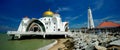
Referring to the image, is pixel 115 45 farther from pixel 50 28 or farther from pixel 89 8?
pixel 89 8

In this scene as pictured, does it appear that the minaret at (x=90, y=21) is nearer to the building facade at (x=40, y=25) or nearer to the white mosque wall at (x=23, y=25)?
the building facade at (x=40, y=25)

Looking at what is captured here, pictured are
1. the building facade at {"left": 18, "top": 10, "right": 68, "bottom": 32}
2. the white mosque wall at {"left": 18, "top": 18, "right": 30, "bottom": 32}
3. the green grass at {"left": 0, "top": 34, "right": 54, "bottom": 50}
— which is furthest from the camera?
the white mosque wall at {"left": 18, "top": 18, "right": 30, "bottom": 32}

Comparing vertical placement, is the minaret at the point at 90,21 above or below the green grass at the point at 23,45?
above

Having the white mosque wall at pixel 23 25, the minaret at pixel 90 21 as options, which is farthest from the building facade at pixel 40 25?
the minaret at pixel 90 21

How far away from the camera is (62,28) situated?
40344 millimetres

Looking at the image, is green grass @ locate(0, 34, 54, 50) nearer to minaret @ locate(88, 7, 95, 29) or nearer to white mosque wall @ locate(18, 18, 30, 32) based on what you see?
white mosque wall @ locate(18, 18, 30, 32)

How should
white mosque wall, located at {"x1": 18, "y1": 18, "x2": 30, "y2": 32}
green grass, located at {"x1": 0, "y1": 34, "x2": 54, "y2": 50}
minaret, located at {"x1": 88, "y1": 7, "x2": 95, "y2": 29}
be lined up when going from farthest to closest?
minaret, located at {"x1": 88, "y1": 7, "x2": 95, "y2": 29}, white mosque wall, located at {"x1": 18, "y1": 18, "x2": 30, "y2": 32}, green grass, located at {"x1": 0, "y1": 34, "x2": 54, "y2": 50}

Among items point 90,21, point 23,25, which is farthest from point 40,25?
point 90,21

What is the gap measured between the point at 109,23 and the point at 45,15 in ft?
66.4

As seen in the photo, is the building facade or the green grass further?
the building facade

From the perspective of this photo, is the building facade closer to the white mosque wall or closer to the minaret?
the white mosque wall

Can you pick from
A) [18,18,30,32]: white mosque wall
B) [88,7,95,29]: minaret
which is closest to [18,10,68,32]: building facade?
[18,18,30,32]: white mosque wall

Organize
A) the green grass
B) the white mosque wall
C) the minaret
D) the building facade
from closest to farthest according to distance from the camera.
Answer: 1. the green grass
2. the building facade
3. the white mosque wall
4. the minaret

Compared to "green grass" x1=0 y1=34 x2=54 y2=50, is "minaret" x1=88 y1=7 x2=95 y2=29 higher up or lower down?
higher up
